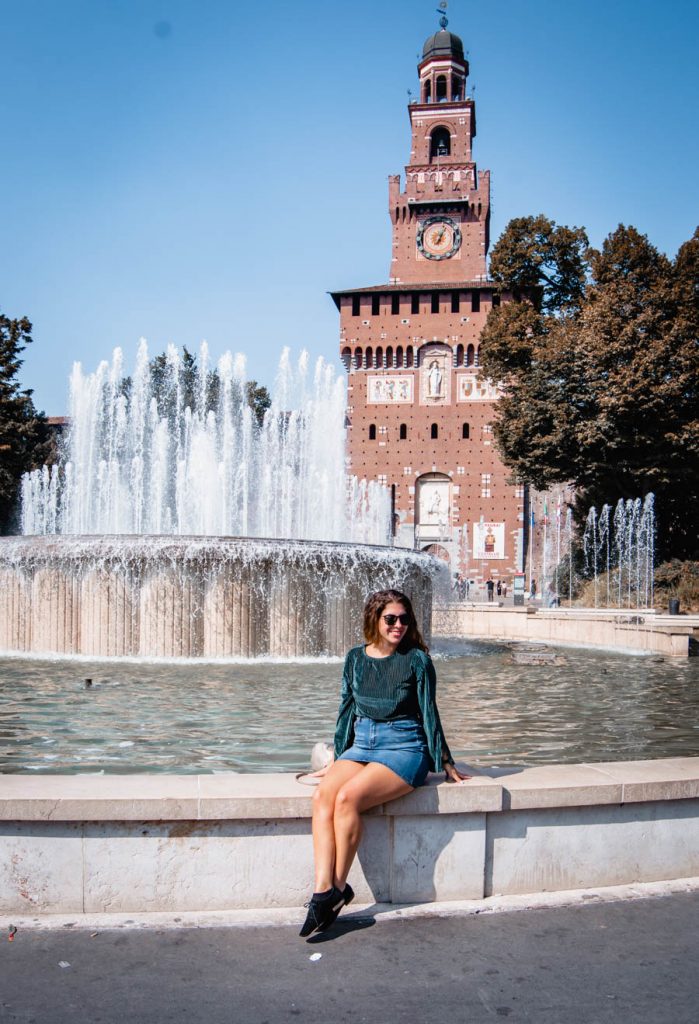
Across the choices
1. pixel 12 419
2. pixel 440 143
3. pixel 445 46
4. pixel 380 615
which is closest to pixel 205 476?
pixel 12 419

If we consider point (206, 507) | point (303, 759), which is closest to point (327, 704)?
point (303, 759)

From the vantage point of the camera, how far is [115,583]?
1118cm

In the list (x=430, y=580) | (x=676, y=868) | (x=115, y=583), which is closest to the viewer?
(x=676, y=868)

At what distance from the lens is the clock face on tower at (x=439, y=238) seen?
159 ft

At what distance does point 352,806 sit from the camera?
10.2ft

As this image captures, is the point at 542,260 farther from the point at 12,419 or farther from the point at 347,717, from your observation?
the point at 347,717

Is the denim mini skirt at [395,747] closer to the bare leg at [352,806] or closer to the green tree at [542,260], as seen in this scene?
the bare leg at [352,806]

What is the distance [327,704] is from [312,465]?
89.9 feet

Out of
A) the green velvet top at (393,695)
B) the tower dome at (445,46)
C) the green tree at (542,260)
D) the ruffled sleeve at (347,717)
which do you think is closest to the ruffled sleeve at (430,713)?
the green velvet top at (393,695)

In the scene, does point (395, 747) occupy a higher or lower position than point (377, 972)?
higher

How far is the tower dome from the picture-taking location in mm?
51562

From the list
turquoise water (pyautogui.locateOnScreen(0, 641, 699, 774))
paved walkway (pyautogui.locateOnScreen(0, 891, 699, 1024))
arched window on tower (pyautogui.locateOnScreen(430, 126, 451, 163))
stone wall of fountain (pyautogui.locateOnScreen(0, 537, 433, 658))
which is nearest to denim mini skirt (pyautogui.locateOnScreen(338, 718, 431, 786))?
paved walkway (pyautogui.locateOnScreen(0, 891, 699, 1024))

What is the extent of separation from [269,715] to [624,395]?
67.1 feet

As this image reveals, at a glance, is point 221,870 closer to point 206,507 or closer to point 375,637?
Result: point 375,637
